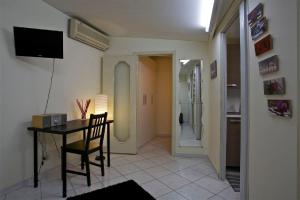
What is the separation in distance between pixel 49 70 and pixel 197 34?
2.49 metres

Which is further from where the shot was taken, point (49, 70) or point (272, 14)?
point (49, 70)

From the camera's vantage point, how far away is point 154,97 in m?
5.50

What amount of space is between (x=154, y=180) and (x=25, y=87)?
2119mm

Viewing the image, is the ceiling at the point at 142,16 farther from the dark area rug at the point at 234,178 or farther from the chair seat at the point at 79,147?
the dark area rug at the point at 234,178

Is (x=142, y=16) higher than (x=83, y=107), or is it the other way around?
(x=142, y=16)

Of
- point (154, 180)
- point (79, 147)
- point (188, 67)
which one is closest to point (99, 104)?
point (79, 147)

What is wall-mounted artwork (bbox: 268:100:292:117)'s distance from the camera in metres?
1.12

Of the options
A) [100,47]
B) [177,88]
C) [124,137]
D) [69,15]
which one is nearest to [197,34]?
[177,88]

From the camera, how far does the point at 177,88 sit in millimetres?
3682

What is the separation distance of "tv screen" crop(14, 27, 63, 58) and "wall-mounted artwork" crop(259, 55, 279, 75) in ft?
7.77

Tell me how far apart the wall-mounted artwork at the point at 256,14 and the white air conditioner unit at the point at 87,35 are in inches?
101

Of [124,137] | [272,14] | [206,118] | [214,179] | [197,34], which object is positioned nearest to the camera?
[272,14]

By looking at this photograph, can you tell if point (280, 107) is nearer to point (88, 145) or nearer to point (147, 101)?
point (88, 145)

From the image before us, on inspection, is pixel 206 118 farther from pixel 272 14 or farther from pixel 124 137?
pixel 272 14
